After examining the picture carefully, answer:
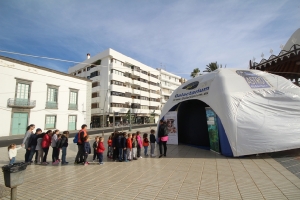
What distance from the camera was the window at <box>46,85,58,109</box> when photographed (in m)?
26.8

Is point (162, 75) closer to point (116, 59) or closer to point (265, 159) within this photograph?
point (116, 59)

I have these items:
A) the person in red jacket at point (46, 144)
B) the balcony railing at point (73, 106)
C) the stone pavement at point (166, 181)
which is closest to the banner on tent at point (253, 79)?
the stone pavement at point (166, 181)

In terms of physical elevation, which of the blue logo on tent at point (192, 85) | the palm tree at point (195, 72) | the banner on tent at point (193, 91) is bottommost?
the banner on tent at point (193, 91)

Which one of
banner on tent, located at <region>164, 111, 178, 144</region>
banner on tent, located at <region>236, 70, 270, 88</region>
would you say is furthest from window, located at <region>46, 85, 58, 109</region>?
banner on tent, located at <region>236, 70, 270, 88</region>

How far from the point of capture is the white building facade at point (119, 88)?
4097 cm

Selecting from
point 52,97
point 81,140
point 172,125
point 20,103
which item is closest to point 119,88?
point 52,97

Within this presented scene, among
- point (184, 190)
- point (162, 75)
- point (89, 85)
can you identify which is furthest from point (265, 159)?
point (162, 75)

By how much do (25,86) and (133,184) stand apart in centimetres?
2628

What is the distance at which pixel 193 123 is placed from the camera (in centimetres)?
1251

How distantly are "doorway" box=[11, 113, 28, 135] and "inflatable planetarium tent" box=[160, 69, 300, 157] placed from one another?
81.5 ft

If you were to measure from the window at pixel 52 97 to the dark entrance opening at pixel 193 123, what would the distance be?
2265 cm

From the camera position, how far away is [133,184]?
506 centimetres

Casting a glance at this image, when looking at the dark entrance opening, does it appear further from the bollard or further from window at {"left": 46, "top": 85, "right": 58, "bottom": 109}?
window at {"left": 46, "top": 85, "right": 58, "bottom": 109}

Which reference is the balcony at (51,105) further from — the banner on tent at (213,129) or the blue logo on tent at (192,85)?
the banner on tent at (213,129)
